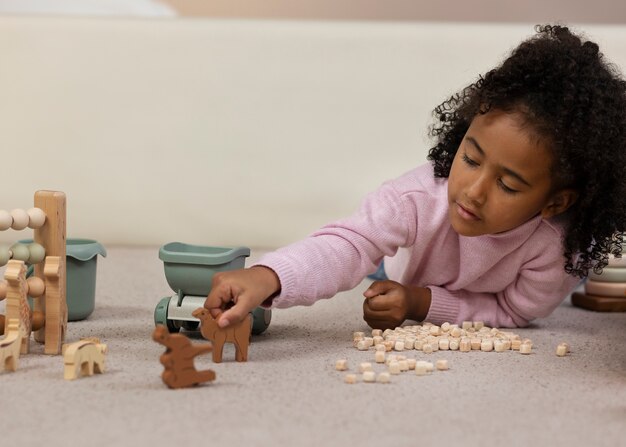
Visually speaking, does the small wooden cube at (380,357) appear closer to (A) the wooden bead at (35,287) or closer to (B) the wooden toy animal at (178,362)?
(B) the wooden toy animal at (178,362)

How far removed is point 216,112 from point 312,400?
1.17m

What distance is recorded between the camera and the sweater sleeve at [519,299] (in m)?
1.36

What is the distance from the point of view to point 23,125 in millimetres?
2031

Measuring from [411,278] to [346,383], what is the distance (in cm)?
42

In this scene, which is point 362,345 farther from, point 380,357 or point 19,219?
point 19,219

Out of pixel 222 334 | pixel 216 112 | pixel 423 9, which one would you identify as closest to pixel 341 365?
pixel 222 334

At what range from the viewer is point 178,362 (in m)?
0.98

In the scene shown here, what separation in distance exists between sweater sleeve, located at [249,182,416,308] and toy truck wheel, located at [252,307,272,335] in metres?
0.06

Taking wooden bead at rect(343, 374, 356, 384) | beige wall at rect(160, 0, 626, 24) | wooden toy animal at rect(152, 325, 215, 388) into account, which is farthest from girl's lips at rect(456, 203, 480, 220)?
beige wall at rect(160, 0, 626, 24)

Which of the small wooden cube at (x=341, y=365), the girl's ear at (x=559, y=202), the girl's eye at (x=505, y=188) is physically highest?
the girl's eye at (x=505, y=188)

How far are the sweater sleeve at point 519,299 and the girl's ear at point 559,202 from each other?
0.06m

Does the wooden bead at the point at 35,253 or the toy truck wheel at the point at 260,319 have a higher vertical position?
the wooden bead at the point at 35,253

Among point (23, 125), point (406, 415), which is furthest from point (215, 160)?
point (406, 415)

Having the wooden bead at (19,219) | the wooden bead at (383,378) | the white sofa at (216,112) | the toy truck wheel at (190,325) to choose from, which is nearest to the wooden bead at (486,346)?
the wooden bead at (383,378)
